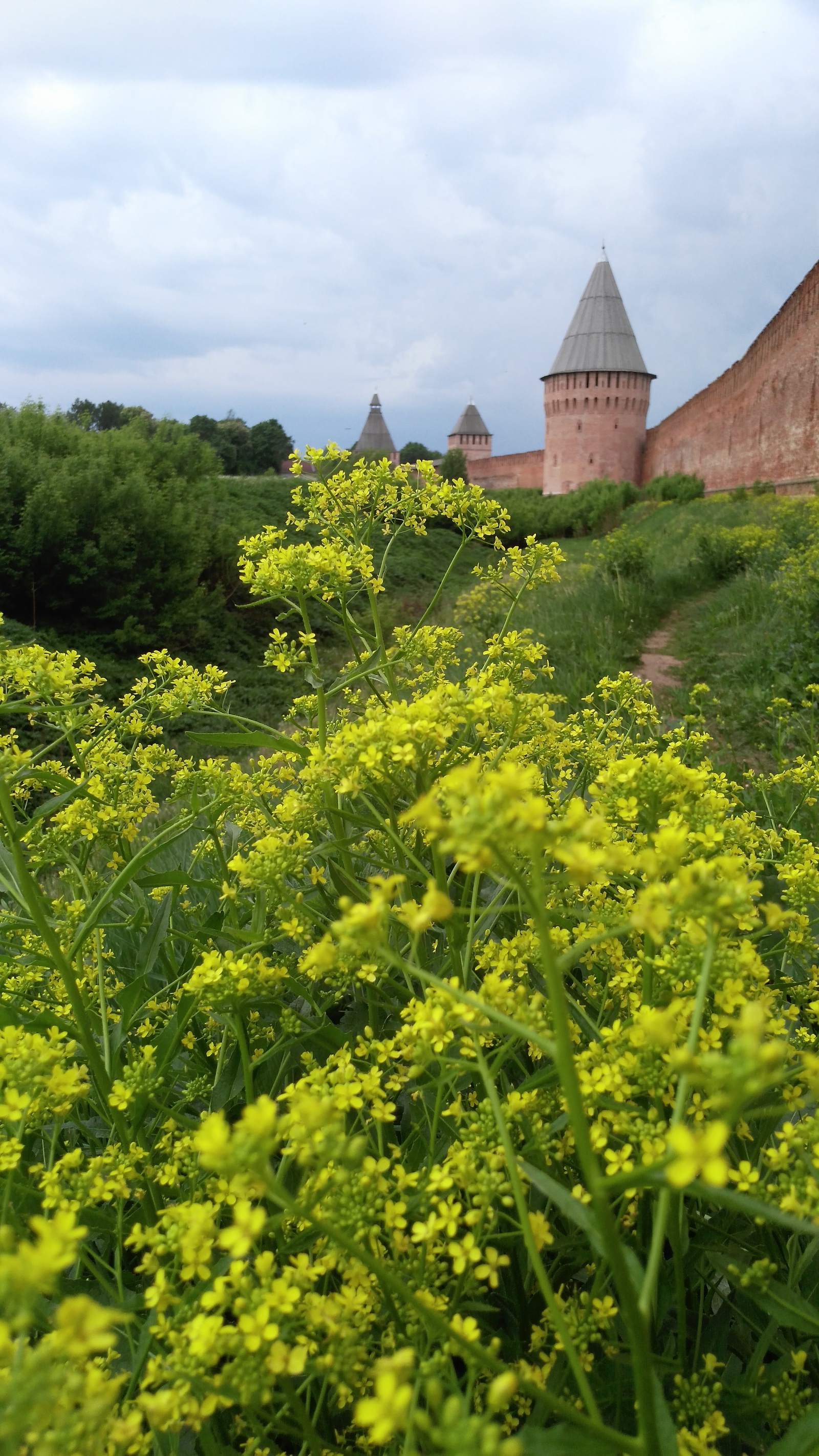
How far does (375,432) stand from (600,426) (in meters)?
13.5

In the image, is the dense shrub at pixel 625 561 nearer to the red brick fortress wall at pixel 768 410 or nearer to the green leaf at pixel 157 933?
the red brick fortress wall at pixel 768 410

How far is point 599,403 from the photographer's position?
32.2 metres

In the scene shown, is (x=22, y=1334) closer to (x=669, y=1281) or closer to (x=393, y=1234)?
(x=393, y=1234)

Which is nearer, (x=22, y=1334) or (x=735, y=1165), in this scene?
(x=22, y=1334)

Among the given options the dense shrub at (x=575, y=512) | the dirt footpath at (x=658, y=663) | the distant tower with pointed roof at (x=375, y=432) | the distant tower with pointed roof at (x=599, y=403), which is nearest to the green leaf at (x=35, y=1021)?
the dirt footpath at (x=658, y=663)

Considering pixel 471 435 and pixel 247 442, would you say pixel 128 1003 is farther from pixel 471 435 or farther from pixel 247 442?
pixel 471 435

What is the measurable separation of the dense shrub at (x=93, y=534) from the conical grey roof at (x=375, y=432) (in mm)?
30603

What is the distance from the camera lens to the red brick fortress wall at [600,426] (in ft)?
105

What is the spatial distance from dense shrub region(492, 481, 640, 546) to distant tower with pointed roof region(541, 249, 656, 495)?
445 centimetres

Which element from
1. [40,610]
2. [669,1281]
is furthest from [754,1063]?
[40,610]

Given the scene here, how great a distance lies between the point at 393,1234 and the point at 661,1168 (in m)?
0.29

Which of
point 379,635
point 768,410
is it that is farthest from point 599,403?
point 379,635

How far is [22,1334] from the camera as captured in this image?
20.2 inches

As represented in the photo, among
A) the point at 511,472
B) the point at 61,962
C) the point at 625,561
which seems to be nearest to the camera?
the point at 61,962
